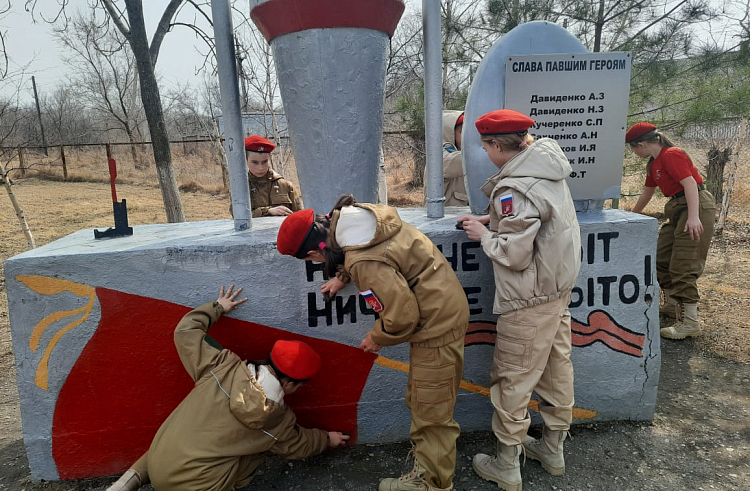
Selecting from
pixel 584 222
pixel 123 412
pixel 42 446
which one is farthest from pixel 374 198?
pixel 42 446

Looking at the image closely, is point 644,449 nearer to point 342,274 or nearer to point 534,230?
point 534,230

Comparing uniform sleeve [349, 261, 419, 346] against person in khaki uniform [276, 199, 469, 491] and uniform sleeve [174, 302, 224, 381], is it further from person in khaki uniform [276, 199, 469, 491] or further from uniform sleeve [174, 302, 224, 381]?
uniform sleeve [174, 302, 224, 381]

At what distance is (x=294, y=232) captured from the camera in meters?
1.98

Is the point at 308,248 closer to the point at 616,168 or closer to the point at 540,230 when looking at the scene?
the point at 540,230

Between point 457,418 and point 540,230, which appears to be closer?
point 540,230

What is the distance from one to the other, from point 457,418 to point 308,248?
4.65ft

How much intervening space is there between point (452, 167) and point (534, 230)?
2333 mm

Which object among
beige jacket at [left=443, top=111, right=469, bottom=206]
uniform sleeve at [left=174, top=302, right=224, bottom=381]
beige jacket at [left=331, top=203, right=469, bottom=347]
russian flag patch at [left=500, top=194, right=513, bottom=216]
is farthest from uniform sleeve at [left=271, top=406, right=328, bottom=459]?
beige jacket at [left=443, top=111, right=469, bottom=206]

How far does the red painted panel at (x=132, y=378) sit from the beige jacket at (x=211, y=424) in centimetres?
22

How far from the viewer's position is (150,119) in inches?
251

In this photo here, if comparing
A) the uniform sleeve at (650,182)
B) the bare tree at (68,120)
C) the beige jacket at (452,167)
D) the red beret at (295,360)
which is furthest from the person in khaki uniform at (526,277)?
the bare tree at (68,120)

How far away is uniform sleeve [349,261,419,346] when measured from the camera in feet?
6.29

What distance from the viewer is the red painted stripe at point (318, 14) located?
240 cm

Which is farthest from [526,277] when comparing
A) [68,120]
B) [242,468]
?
[68,120]
